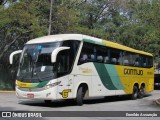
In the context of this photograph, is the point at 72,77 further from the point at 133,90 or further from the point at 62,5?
the point at 62,5

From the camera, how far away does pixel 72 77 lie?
1834 cm

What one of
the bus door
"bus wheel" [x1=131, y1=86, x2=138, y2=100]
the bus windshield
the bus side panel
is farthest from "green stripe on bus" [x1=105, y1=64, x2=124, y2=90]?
the bus windshield

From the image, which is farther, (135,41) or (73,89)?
(135,41)

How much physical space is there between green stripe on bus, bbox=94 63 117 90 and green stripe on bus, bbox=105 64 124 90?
→ 198 millimetres

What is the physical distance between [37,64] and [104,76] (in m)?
4.90

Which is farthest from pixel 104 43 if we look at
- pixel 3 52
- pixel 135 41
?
pixel 135 41

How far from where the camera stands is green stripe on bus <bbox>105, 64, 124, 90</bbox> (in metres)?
21.7

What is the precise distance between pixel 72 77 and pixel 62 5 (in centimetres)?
2391

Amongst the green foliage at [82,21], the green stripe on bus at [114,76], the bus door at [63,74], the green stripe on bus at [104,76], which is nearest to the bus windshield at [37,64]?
the bus door at [63,74]

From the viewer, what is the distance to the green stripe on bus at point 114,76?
71.3 feet

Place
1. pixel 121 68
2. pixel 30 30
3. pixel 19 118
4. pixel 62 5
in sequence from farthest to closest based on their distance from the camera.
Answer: pixel 62 5, pixel 30 30, pixel 121 68, pixel 19 118

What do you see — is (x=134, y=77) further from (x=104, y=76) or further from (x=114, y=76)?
(x=104, y=76)

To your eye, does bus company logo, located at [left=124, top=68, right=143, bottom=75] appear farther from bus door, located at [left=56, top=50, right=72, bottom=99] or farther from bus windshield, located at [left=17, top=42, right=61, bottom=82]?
bus windshield, located at [left=17, top=42, right=61, bottom=82]

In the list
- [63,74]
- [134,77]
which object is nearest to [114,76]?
[134,77]
